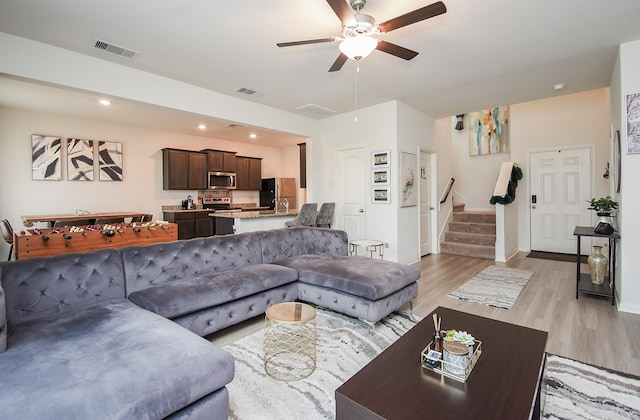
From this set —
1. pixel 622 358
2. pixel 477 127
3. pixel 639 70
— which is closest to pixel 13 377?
pixel 622 358

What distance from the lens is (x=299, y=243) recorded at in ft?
12.9

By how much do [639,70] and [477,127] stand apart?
4.46 meters

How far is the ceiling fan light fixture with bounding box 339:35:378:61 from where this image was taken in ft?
7.39

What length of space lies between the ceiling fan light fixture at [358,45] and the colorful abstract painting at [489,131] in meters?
5.97

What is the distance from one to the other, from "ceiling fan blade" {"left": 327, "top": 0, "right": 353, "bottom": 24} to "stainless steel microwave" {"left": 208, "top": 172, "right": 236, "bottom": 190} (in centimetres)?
609

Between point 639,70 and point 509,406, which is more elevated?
point 639,70

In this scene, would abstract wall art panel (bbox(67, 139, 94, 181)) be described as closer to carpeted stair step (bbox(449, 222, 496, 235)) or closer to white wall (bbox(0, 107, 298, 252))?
white wall (bbox(0, 107, 298, 252))

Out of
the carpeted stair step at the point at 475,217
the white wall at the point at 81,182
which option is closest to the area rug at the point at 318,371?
the carpeted stair step at the point at 475,217

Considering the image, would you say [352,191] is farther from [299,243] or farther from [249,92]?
[249,92]

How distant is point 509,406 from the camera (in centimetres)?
119

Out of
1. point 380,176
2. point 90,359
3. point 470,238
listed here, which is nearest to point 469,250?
point 470,238

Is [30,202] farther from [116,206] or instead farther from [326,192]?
[326,192]

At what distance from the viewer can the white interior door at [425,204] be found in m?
5.83

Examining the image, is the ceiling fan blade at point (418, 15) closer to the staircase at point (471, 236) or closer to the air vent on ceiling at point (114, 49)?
the air vent on ceiling at point (114, 49)
